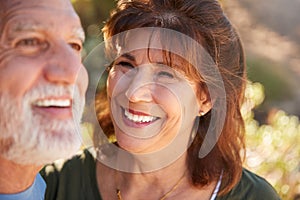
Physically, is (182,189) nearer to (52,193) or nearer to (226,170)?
(226,170)

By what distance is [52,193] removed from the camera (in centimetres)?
223

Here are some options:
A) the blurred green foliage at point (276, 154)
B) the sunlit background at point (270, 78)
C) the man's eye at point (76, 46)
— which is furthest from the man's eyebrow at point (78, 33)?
the blurred green foliage at point (276, 154)

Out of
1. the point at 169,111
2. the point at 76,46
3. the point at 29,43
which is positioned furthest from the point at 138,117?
the point at 29,43

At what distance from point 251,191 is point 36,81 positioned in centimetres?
123

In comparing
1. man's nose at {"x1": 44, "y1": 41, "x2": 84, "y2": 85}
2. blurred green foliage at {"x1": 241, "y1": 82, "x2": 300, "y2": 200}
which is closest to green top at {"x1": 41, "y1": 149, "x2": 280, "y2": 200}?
blurred green foliage at {"x1": 241, "y1": 82, "x2": 300, "y2": 200}

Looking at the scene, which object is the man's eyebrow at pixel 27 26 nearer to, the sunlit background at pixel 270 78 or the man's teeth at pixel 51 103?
the man's teeth at pixel 51 103

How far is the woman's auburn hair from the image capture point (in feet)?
6.95

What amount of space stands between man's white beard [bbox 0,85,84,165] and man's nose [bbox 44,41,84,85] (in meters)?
0.02

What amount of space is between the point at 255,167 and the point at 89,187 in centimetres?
120

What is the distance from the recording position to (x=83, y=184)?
227cm

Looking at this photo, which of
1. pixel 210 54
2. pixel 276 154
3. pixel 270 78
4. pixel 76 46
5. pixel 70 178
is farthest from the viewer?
pixel 270 78

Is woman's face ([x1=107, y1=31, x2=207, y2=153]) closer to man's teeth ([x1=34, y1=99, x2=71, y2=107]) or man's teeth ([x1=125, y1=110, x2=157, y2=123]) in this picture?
man's teeth ([x1=125, y1=110, x2=157, y2=123])

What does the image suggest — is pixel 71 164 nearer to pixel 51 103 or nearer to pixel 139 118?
pixel 139 118

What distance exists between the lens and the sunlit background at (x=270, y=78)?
332 cm
